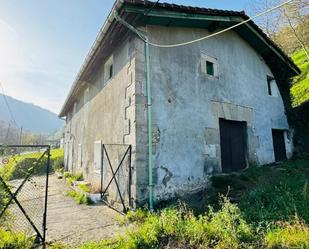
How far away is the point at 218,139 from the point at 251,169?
170cm

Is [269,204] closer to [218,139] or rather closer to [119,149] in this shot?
[218,139]

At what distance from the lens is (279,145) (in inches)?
413

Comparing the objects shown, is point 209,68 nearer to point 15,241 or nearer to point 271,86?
point 271,86

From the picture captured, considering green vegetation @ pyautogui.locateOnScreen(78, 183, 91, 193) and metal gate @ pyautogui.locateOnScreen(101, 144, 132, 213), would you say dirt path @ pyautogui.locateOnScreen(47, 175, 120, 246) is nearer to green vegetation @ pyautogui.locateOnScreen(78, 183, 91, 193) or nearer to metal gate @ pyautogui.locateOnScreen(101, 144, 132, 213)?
metal gate @ pyautogui.locateOnScreen(101, 144, 132, 213)

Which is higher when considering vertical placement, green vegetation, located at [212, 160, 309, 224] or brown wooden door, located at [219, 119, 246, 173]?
brown wooden door, located at [219, 119, 246, 173]

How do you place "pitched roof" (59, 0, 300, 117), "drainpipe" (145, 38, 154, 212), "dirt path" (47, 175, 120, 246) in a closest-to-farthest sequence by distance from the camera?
"dirt path" (47, 175, 120, 246) → "drainpipe" (145, 38, 154, 212) → "pitched roof" (59, 0, 300, 117)

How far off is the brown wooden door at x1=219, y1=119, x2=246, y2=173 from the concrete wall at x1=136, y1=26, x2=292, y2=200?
25 centimetres

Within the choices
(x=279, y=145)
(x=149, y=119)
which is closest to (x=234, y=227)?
(x=149, y=119)

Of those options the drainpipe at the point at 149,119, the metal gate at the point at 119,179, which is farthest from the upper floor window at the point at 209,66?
the metal gate at the point at 119,179

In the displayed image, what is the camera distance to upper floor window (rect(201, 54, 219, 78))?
7.39m

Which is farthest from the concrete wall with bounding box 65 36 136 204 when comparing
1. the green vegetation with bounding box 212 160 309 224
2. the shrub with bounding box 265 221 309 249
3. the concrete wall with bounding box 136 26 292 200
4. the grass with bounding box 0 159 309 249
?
the shrub with bounding box 265 221 309 249

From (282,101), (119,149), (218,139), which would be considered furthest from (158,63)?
(282,101)

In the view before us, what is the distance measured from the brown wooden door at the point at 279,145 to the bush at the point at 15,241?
9770 millimetres

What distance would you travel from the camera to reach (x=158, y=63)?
612cm
